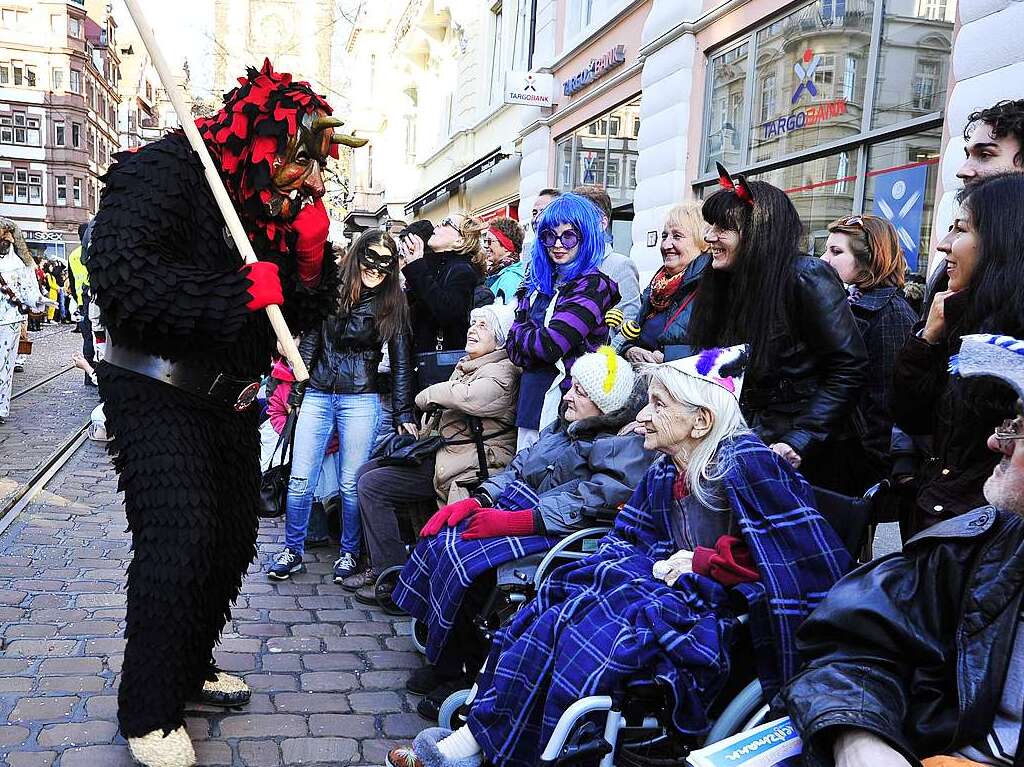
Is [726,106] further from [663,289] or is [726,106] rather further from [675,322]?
[675,322]

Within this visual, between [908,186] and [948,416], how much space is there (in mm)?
3760

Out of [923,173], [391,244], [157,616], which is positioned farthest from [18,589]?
[923,173]

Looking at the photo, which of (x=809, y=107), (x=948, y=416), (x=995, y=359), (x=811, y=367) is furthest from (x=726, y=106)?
(x=995, y=359)

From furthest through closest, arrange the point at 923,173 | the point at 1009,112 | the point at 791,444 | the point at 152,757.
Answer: the point at 923,173 < the point at 791,444 < the point at 1009,112 < the point at 152,757

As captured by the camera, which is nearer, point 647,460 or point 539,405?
point 647,460

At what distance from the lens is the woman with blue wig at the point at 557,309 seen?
4117 millimetres

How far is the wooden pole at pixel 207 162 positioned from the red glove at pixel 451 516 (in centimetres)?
110

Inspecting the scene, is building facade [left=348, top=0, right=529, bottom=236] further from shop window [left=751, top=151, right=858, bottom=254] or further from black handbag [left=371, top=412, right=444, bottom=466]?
black handbag [left=371, top=412, right=444, bottom=466]

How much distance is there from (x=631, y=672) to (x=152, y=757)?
1519mm

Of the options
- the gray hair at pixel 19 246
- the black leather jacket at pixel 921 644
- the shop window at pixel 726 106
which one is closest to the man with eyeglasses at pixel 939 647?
the black leather jacket at pixel 921 644

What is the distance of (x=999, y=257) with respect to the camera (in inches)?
87.4

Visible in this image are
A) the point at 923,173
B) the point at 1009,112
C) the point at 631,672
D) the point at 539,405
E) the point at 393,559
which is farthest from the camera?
the point at 923,173

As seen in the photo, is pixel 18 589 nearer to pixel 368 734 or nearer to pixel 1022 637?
pixel 368 734

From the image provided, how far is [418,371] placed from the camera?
5.11 metres
